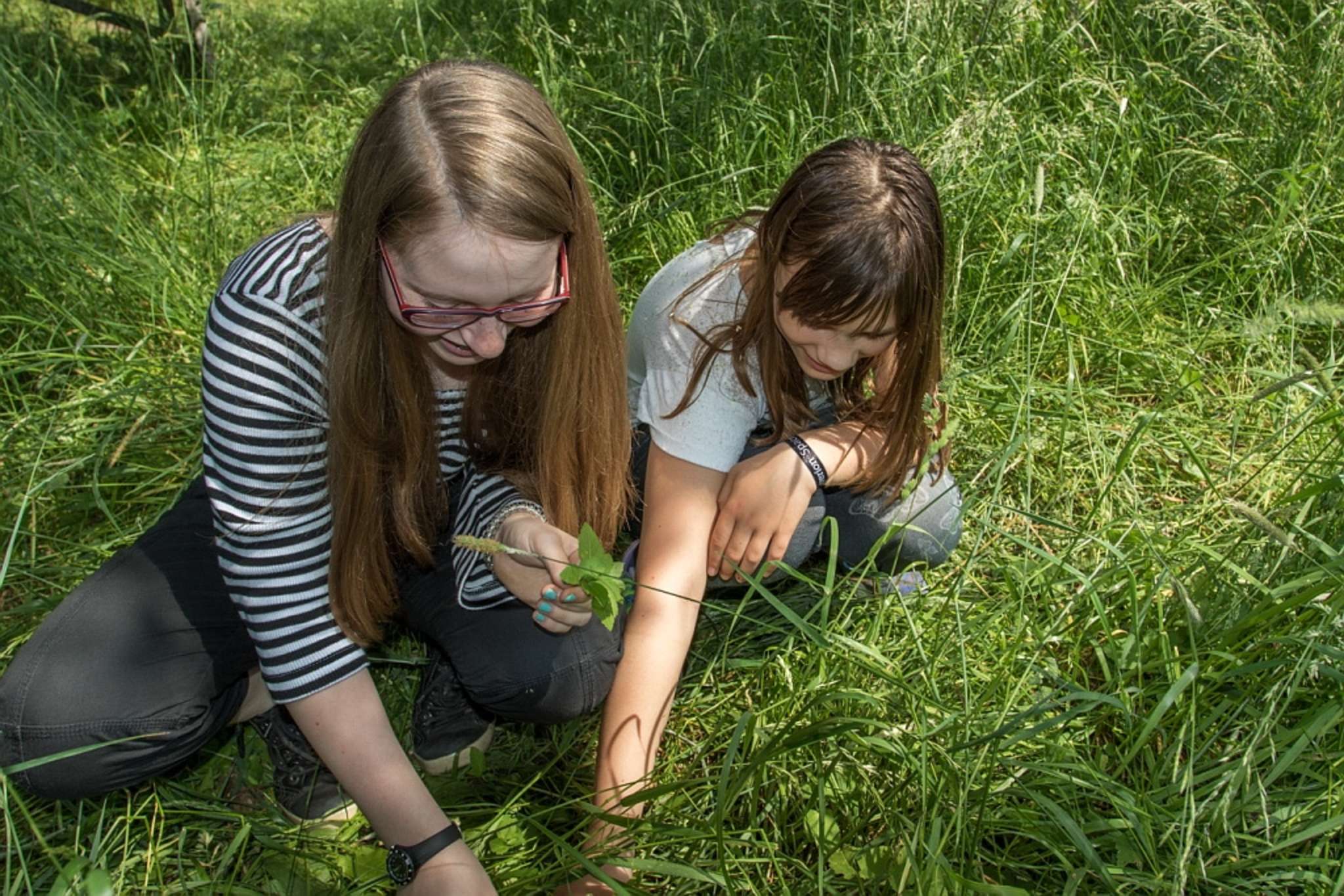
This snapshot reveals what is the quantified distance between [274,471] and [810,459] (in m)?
0.79

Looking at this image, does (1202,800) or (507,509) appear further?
(507,509)

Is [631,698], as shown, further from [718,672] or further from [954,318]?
[954,318]

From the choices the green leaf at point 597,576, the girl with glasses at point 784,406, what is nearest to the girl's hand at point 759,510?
the girl with glasses at point 784,406

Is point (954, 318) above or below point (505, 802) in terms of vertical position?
above

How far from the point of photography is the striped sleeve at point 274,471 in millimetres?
1370

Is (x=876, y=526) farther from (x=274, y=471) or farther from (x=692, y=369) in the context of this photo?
(x=274, y=471)

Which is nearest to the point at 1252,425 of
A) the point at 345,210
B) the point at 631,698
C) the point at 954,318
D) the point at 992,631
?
the point at 954,318

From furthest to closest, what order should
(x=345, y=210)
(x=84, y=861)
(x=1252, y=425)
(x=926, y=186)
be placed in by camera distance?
(x=1252, y=425) → (x=926, y=186) → (x=345, y=210) → (x=84, y=861)

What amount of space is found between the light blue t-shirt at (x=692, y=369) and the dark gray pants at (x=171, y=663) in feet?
1.07

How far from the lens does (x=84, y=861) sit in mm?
1023

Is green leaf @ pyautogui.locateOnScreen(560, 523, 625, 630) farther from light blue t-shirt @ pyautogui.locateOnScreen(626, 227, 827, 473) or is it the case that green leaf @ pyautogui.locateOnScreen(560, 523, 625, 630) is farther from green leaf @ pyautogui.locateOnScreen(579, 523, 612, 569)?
light blue t-shirt @ pyautogui.locateOnScreen(626, 227, 827, 473)

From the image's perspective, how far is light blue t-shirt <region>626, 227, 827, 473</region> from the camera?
5.57ft

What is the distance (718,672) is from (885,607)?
31 centimetres

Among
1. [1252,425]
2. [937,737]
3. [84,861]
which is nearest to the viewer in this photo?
[84,861]
